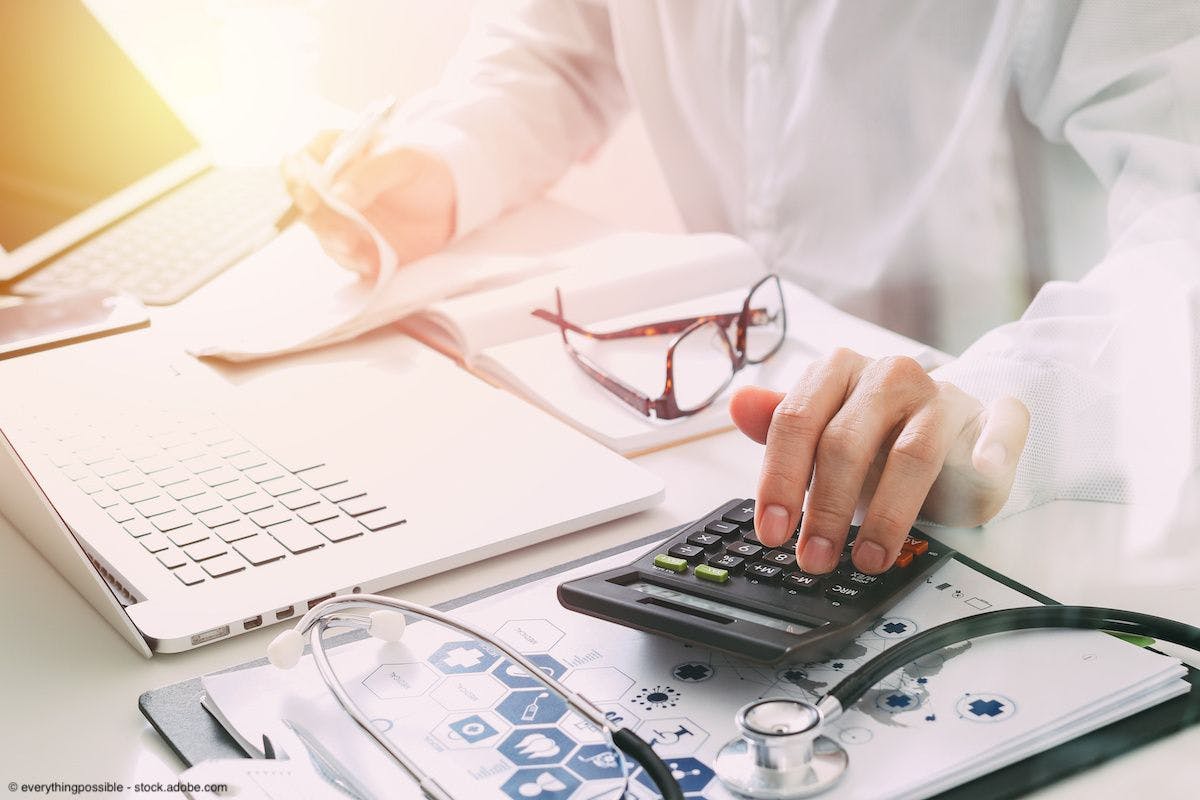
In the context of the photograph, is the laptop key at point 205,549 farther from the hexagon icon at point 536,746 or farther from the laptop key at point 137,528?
the hexagon icon at point 536,746

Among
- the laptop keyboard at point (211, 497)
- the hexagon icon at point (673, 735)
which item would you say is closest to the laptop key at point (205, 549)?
the laptop keyboard at point (211, 497)

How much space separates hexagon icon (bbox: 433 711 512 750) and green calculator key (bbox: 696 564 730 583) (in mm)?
95

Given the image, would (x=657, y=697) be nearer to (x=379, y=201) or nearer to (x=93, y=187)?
(x=379, y=201)

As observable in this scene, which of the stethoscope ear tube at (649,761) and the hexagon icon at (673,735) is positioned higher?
the stethoscope ear tube at (649,761)

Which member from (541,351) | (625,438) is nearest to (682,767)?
(625,438)

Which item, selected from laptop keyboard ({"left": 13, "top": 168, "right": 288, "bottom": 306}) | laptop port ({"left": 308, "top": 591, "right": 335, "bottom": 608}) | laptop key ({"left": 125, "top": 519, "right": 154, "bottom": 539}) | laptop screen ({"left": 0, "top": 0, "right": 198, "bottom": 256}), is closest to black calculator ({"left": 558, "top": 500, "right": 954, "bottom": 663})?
laptop port ({"left": 308, "top": 591, "right": 335, "bottom": 608})

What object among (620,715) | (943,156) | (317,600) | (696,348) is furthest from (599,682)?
(943,156)

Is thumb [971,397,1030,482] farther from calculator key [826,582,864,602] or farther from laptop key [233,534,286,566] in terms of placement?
laptop key [233,534,286,566]

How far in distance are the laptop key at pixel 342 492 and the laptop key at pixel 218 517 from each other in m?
0.04

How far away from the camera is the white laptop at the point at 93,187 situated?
3.00 ft

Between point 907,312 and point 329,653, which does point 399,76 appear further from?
point 329,653

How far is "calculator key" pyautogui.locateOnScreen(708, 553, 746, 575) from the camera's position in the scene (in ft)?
1.44

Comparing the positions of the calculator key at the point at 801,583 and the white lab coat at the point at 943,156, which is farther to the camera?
the white lab coat at the point at 943,156

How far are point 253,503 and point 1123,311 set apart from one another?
1.46 feet
